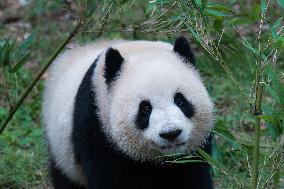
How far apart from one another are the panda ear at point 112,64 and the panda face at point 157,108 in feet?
0.09

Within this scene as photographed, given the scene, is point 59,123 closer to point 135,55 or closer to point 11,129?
point 135,55

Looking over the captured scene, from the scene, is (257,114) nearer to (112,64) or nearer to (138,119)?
(138,119)

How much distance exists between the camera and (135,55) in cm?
387

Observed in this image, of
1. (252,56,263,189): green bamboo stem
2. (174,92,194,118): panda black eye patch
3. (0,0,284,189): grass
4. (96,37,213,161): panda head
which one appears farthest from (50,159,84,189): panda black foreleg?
(252,56,263,189): green bamboo stem

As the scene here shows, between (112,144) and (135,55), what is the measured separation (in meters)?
0.51

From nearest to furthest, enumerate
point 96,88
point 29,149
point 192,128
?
point 192,128, point 96,88, point 29,149

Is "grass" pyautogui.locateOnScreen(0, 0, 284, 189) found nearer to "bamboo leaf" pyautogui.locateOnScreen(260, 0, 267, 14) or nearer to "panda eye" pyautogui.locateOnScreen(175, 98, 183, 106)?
"panda eye" pyautogui.locateOnScreen(175, 98, 183, 106)

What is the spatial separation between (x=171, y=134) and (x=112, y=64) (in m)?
0.60

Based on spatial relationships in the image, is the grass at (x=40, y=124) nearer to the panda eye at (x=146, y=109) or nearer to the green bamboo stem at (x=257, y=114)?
the green bamboo stem at (x=257, y=114)

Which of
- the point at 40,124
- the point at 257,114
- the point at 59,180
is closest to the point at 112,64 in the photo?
the point at 257,114

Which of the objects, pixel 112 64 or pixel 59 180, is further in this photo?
pixel 59 180

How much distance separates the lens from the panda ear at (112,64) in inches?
147

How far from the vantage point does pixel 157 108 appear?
3486mm

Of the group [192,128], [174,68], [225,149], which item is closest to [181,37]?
[174,68]
